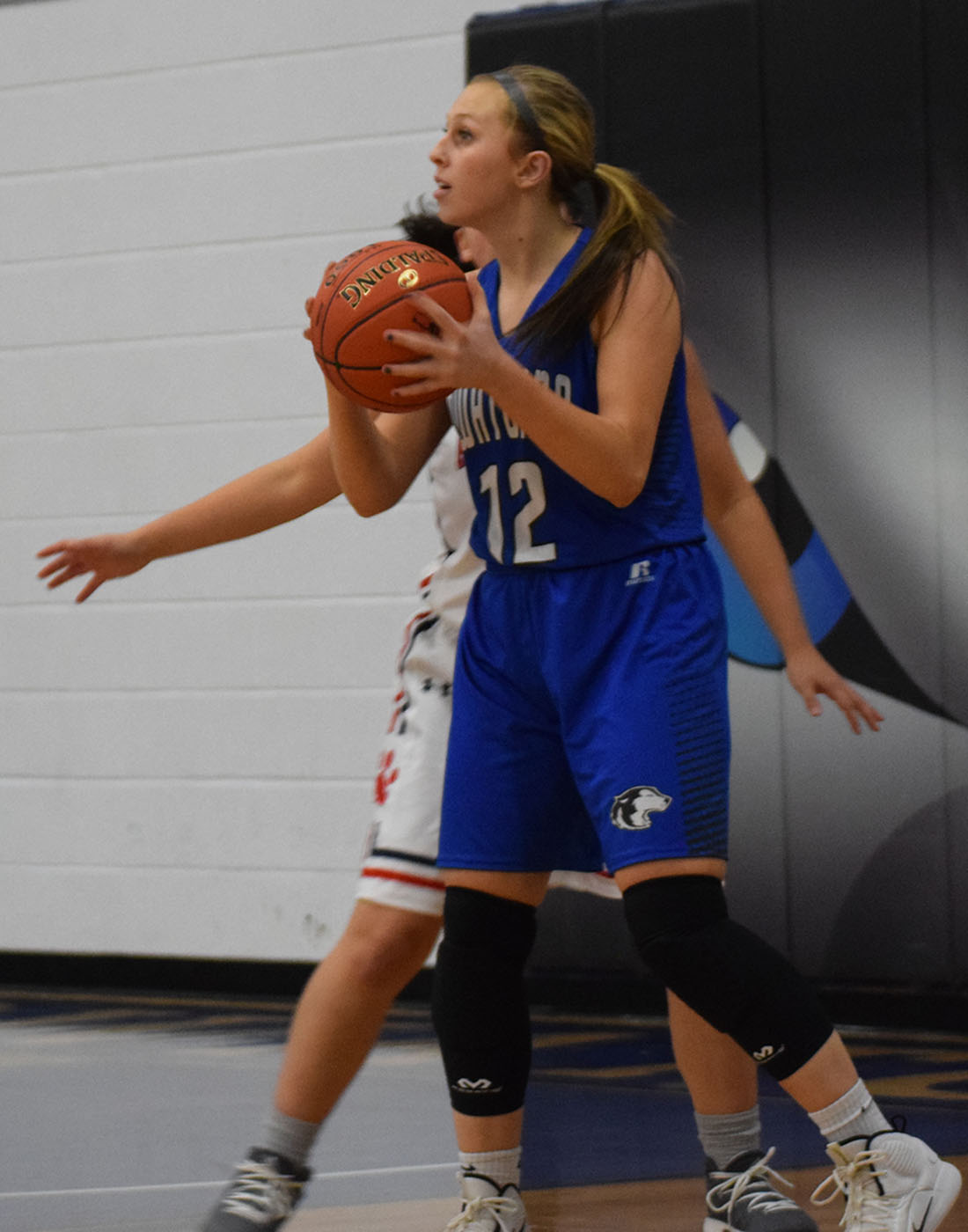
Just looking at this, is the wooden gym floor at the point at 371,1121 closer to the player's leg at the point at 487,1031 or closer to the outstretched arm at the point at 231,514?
the player's leg at the point at 487,1031

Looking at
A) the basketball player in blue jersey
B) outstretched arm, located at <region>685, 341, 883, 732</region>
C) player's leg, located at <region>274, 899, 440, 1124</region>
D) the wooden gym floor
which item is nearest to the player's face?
the basketball player in blue jersey

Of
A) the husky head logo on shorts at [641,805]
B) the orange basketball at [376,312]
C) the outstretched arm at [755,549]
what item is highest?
the orange basketball at [376,312]

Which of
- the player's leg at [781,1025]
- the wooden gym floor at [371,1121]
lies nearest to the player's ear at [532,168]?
the player's leg at [781,1025]

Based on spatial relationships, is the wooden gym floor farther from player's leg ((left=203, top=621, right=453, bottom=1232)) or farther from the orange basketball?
the orange basketball

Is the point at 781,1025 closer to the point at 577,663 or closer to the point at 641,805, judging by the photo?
the point at 641,805

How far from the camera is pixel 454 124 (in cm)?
257

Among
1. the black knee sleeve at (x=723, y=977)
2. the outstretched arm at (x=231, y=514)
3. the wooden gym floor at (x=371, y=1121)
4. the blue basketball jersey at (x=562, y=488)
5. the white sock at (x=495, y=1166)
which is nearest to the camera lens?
the black knee sleeve at (x=723, y=977)

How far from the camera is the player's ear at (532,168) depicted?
8.38 ft

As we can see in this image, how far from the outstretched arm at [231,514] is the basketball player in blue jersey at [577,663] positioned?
18 cm

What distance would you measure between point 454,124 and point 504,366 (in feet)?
1.62

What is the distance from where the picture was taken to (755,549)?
2.84m

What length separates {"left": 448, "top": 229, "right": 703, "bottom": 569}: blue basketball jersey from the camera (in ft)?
8.25

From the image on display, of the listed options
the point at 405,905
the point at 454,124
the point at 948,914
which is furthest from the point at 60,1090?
the point at 454,124

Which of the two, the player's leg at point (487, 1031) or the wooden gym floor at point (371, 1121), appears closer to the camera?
the player's leg at point (487, 1031)
